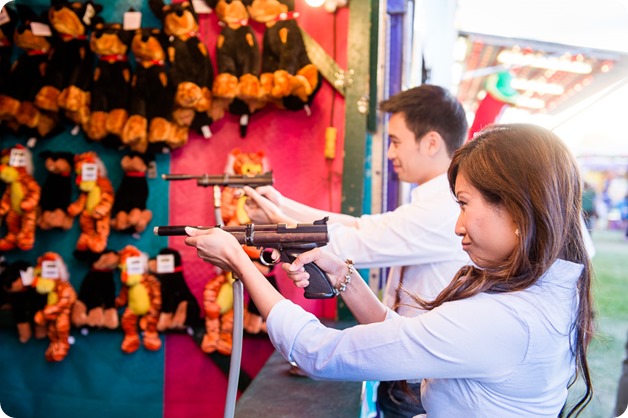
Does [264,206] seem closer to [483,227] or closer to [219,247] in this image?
[219,247]

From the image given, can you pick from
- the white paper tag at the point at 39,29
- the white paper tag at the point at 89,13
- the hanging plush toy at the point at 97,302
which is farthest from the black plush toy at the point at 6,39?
the hanging plush toy at the point at 97,302

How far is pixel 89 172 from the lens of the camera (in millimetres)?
2830

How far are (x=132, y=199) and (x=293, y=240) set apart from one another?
1.69 m

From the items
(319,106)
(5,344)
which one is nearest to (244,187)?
(319,106)

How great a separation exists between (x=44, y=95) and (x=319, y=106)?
57.7 inches

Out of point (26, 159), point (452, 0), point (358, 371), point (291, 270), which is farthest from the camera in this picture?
point (452, 0)

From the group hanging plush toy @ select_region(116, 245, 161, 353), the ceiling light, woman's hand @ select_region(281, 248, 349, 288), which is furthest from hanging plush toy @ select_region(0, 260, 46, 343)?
the ceiling light

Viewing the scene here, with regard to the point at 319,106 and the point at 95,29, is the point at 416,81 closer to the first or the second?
the point at 319,106

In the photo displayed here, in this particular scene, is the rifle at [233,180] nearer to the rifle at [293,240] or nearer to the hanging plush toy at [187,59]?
the hanging plush toy at [187,59]

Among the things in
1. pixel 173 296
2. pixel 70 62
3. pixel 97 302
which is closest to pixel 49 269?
pixel 97 302

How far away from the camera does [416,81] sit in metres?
3.13

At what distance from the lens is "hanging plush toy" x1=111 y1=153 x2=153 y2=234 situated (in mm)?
2775

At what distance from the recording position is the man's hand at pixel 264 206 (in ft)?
6.86

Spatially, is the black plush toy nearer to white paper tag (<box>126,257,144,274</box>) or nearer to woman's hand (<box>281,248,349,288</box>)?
white paper tag (<box>126,257,144,274</box>)
